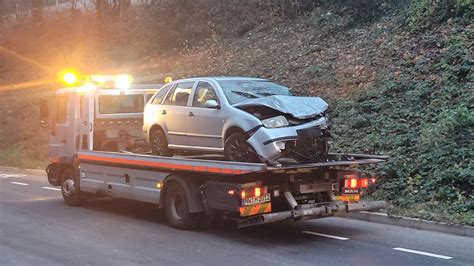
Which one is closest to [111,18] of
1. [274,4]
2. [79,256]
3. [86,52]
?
[86,52]

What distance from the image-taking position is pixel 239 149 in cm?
893

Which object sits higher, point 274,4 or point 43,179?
point 274,4

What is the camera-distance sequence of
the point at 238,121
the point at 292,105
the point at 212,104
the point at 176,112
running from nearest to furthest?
the point at 292,105 < the point at 238,121 < the point at 212,104 < the point at 176,112

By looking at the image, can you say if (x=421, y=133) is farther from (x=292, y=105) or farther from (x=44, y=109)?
(x=44, y=109)

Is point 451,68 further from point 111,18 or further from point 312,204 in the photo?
point 111,18

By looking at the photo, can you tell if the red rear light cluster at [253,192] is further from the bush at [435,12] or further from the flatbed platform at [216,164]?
the bush at [435,12]

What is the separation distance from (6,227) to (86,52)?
78.4 feet

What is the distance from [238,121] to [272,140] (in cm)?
76

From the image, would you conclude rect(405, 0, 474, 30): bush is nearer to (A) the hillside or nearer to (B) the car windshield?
(A) the hillside

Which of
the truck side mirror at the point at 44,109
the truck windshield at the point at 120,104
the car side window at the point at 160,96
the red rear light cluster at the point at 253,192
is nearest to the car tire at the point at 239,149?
the red rear light cluster at the point at 253,192

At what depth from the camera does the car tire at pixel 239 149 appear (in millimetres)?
8750

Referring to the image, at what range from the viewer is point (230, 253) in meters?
7.85

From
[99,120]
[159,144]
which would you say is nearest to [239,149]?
[159,144]

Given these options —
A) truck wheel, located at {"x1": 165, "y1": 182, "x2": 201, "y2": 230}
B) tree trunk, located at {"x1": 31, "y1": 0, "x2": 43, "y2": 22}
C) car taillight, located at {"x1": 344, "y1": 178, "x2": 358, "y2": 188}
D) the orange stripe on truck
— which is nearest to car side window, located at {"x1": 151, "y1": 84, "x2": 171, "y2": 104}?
the orange stripe on truck
